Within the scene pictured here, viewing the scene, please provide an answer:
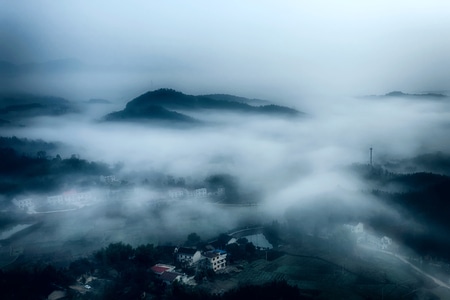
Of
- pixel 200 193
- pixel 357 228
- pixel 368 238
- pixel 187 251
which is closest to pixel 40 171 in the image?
pixel 200 193

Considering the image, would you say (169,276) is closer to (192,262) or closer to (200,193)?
(192,262)

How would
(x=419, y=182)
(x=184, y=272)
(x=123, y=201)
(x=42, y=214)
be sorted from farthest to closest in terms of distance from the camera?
(x=123, y=201)
(x=42, y=214)
(x=419, y=182)
(x=184, y=272)

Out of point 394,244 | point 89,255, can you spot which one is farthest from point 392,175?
point 89,255

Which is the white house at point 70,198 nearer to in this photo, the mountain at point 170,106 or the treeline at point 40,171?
the treeline at point 40,171

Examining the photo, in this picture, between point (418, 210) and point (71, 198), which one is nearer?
point (418, 210)

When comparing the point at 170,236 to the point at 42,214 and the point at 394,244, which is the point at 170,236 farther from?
A: the point at 394,244

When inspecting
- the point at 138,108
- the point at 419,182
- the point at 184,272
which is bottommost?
the point at 184,272

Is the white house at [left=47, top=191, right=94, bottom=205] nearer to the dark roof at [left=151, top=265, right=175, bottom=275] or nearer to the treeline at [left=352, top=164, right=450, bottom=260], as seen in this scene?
the dark roof at [left=151, top=265, right=175, bottom=275]
